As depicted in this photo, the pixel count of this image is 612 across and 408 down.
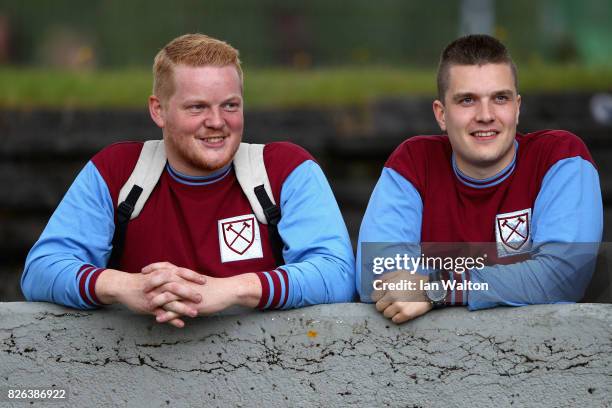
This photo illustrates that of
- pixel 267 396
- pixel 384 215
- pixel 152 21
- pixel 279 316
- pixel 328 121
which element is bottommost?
pixel 267 396

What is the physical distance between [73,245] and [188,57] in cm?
74

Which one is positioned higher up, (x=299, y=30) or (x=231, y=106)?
(x=299, y=30)

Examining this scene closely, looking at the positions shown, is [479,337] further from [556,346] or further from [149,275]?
[149,275]

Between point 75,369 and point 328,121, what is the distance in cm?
381

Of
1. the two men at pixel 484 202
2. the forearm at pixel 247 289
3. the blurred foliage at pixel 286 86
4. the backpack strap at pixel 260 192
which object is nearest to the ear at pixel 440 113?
the two men at pixel 484 202

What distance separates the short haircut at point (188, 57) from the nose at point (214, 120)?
0.16 m

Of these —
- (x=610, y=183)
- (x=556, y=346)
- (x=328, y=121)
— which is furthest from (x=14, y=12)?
(x=556, y=346)

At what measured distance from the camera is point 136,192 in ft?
11.5

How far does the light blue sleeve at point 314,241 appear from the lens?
3.27m

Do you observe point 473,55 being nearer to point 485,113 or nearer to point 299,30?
point 485,113

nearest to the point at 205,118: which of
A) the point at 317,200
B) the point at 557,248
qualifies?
the point at 317,200

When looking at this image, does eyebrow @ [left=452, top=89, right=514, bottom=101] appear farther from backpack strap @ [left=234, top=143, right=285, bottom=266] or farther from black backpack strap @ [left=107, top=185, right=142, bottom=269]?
black backpack strap @ [left=107, top=185, right=142, bottom=269]

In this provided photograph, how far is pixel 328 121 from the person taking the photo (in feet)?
22.5

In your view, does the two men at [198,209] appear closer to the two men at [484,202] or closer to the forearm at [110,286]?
the forearm at [110,286]
